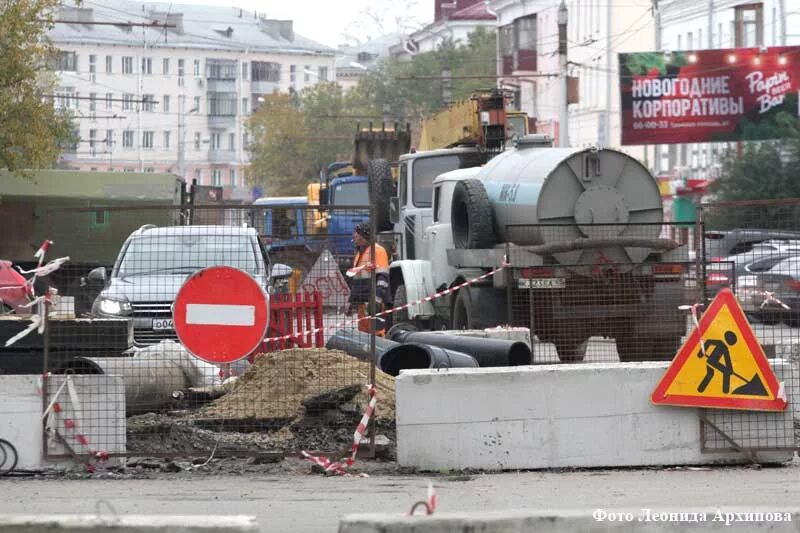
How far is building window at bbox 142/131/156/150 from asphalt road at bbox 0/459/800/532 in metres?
111

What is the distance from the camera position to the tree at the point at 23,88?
31.8 meters

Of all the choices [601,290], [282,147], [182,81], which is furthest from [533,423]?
[182,81]

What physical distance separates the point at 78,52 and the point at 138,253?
106978 mm

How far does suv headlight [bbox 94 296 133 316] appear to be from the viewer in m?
13.0

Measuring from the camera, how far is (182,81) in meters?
123

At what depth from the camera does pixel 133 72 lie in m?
117

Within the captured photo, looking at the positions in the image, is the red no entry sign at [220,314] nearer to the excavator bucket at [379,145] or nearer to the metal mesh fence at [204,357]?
the metal mesh fence at [204,357]

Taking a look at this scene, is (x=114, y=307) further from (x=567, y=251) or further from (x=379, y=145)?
(x=379, y=145)

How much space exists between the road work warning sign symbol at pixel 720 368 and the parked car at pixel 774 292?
1.51 m

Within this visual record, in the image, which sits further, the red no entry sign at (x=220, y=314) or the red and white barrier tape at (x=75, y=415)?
the red no entry sign at (x=220, y=314)

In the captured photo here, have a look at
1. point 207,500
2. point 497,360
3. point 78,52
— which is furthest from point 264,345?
point 78,52

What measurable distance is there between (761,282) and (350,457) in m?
4.27

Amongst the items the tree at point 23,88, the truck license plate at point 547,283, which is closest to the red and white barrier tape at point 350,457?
the truck license plate at point 547,283

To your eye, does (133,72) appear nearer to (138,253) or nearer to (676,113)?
(676,113)
